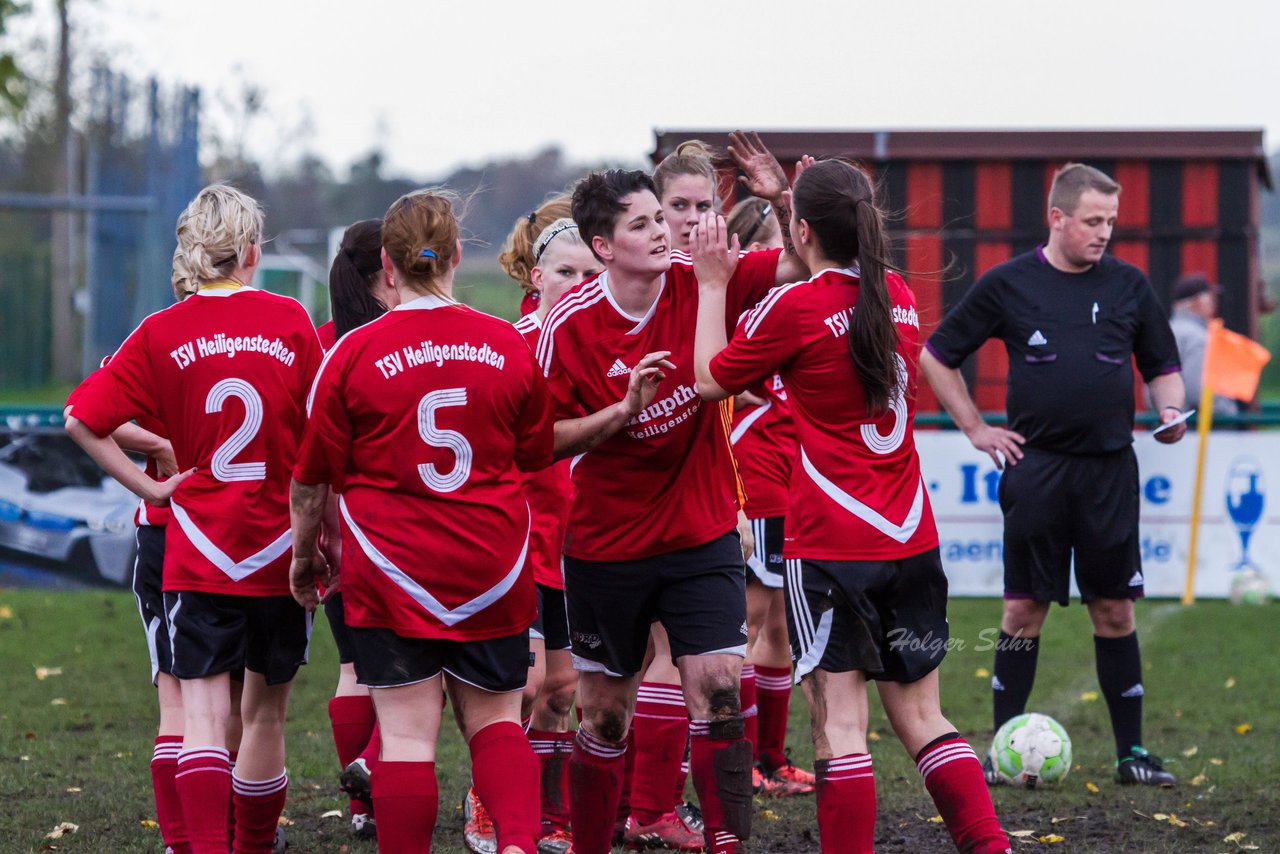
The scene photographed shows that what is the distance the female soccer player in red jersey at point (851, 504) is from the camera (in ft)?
13.8

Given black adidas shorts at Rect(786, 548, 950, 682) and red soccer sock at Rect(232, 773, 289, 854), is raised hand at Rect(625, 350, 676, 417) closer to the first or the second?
black adidas shorts at Rect(786, 548, 950, 682)

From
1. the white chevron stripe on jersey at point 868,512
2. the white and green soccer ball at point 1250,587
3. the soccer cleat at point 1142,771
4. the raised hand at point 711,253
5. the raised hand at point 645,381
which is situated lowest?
the soccer cleat at point 1142,771

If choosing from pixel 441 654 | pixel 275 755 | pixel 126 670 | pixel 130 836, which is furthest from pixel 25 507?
pixel 441 654

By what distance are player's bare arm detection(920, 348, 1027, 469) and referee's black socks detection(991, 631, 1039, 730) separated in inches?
30.1

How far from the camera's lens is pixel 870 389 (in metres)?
4.21

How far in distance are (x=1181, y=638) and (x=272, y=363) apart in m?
7.47

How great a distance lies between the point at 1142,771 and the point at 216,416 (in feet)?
13.2

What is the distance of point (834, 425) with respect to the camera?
4.27 m

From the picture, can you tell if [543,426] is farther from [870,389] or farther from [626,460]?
Result: [870,389]


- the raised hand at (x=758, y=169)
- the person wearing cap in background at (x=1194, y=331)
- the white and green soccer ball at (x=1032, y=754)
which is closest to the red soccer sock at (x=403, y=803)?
the raised hand at (x=758, y=169)

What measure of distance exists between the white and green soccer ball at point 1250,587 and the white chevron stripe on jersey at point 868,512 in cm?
760

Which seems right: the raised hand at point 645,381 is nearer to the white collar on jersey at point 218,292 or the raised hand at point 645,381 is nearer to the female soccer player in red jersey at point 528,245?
the white collar on jersey at point 218,292

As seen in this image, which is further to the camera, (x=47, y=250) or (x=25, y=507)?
(x=47, y=250)

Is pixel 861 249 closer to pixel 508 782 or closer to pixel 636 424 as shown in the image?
pixel 636 424
